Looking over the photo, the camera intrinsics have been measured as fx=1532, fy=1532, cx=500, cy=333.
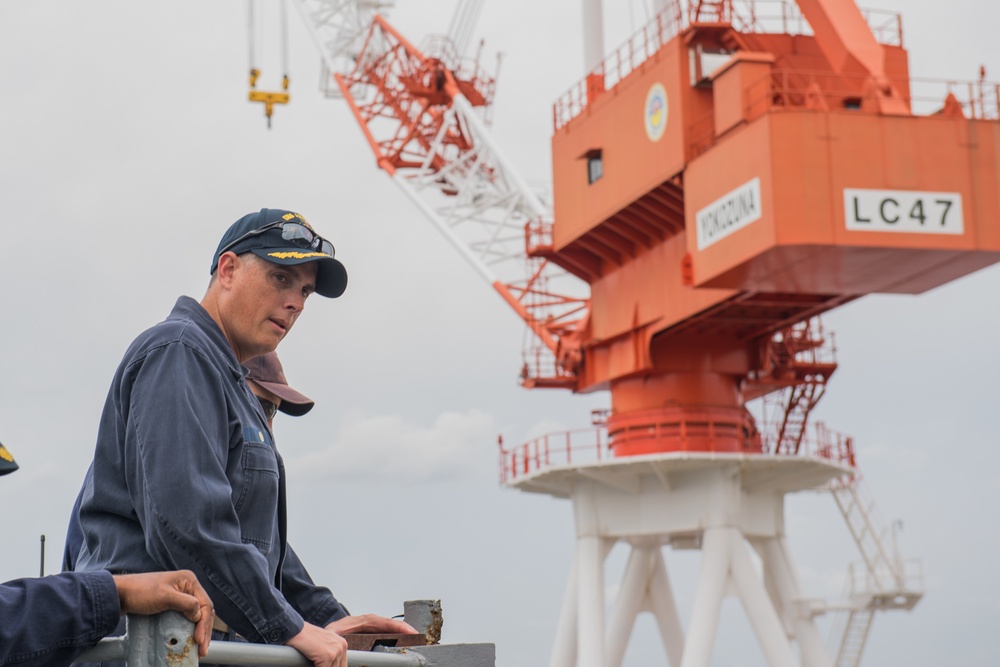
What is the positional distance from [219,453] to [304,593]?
1.18 metres

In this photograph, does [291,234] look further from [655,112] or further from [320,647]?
[655,112]

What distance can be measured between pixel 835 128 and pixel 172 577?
2200cm

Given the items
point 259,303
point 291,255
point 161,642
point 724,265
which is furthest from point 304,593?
point 724,265

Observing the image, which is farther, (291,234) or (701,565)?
(701,565)

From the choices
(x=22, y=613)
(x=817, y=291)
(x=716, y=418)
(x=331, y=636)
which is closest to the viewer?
(x=22, y=613)

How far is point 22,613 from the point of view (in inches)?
147

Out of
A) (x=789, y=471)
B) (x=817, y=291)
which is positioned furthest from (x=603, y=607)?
(x=817, y=291)

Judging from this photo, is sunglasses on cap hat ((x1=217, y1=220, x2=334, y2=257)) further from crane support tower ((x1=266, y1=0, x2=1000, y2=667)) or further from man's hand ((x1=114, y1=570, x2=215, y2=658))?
crane support tower ((x1=266, y1=0, x2=1000, y2=667))

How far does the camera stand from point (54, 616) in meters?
3.79

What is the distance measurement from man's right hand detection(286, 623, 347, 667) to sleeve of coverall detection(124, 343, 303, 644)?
49 mm

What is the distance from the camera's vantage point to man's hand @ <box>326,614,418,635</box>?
16.5 ft

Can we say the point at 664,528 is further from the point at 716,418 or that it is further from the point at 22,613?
the point at 22,613

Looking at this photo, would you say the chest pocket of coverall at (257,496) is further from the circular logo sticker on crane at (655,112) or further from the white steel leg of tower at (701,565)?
the white steel leg of tower at (701,565)

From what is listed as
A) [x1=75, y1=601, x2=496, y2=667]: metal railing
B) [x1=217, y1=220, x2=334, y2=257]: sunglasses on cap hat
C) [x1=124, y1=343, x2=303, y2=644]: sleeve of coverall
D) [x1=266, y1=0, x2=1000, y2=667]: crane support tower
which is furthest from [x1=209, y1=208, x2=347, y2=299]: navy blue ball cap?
[x1=266, y1=0, x2=1000, y2=667]: crane support tower
